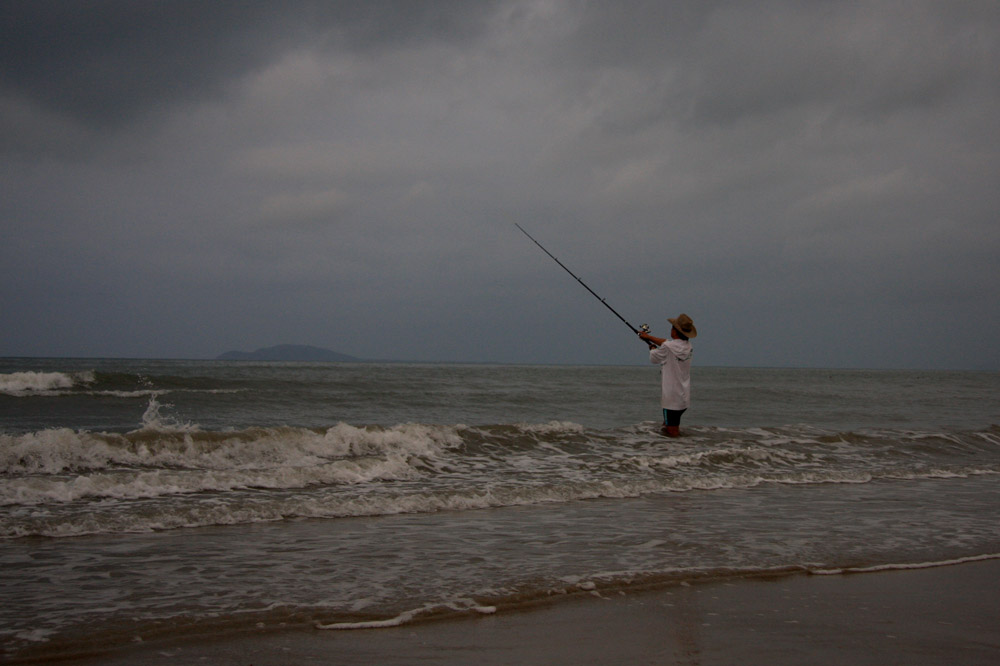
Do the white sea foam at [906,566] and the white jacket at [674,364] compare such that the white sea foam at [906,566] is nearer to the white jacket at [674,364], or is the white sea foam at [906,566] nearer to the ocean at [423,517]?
the ocean at [423,517]

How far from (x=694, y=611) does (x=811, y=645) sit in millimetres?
676

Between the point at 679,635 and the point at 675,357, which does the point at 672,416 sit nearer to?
the point at 675,357

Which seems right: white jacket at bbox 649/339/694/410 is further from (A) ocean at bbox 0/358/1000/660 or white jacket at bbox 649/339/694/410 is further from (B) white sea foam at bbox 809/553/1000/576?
(B) white sea foam at bbox 809/553/1000/576

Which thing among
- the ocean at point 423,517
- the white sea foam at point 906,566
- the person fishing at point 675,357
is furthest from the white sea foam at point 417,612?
the person fishing at point 675,357

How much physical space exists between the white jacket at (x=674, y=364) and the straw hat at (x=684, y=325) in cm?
15

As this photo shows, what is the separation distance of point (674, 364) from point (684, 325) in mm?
626

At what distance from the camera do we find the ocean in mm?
3930

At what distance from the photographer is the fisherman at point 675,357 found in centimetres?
1097

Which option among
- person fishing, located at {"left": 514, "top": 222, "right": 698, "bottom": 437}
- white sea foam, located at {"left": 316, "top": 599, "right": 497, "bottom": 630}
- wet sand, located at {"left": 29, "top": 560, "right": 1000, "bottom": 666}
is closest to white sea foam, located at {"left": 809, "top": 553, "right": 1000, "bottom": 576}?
wet sand, located at {"left": 29, "top": 560, "right": 1000, "bottom": 666}

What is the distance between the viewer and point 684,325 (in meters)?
11.0

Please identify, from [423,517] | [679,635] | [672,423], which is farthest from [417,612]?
[672,423]

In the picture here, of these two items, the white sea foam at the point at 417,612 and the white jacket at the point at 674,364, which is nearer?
the white sea foam at the point at 417,612

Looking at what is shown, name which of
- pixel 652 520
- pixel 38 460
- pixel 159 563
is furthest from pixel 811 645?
pixel 38 460

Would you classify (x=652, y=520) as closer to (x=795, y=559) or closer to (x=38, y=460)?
(x=795, y=559)
